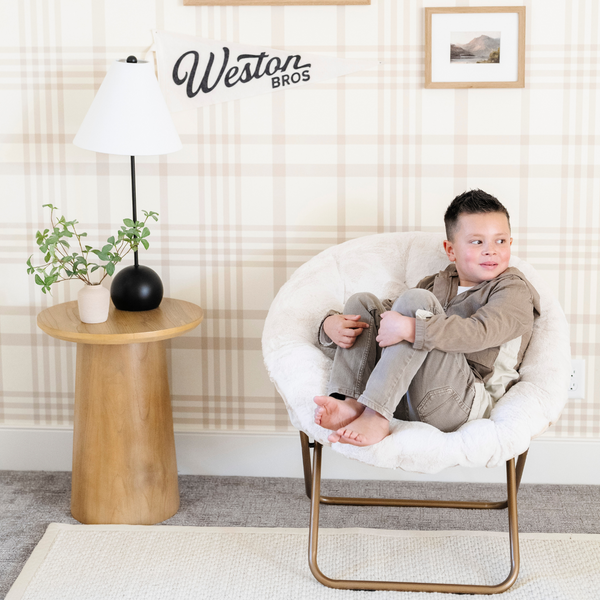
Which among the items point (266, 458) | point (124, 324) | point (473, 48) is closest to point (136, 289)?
point (124, 324)

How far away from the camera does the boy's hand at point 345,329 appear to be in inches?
60.9

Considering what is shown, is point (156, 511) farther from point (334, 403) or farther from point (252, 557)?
point (334, 403)

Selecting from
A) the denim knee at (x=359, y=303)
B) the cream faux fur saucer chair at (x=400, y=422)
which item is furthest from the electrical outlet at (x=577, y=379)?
the denim knee at (x=359, y=303)

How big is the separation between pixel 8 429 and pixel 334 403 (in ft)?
4.10

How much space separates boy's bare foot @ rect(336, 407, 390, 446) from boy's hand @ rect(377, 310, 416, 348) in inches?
6.3

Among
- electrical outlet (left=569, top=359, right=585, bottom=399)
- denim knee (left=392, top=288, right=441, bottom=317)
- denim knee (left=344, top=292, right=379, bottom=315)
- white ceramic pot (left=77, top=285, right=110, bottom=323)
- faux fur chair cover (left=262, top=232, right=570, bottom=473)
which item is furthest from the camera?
electrical outlet (left=569, top=359, right=585, bottom=399)

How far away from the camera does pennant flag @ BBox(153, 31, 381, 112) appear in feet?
6.36

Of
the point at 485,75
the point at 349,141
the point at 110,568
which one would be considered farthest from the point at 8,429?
the point at 485,75

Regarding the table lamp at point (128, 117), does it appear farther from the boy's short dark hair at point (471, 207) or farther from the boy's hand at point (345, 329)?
the boy's short dark hair at point (471, 207)

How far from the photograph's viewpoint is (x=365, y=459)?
1.41m

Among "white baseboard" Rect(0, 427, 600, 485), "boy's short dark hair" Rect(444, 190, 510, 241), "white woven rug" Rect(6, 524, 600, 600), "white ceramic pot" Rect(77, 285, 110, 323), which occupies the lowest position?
"white woven rug" Rect(6, 524, 600, 600)

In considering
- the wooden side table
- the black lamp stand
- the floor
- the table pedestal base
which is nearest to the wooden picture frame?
the black lamp stand

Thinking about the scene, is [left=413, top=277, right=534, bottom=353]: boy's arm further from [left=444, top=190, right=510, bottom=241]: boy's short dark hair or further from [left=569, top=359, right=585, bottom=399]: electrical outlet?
[left=569, top=359, right=585, bottom=399]: electrical outlet

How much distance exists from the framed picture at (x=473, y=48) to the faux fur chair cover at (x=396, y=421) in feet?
1.63
